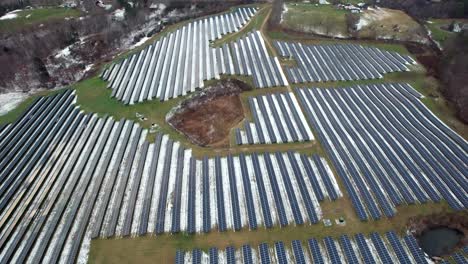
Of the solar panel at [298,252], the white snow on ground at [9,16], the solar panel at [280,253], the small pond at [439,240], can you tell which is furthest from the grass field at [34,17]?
A: the small pond at [439,240]

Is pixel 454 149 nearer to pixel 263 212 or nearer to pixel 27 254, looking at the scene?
pixel 263 212

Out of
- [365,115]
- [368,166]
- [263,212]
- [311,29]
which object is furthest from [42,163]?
[311,29]

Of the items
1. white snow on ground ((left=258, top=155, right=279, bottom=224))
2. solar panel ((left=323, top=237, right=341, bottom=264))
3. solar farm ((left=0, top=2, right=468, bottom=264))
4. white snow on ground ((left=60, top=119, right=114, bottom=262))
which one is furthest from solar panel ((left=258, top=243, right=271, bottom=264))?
white snow on ground ((left=60, top=119, right=114, bottom=262))

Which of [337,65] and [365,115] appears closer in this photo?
[365,115]

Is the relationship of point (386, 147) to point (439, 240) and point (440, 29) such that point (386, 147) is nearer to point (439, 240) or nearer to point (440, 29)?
point (439, 240)

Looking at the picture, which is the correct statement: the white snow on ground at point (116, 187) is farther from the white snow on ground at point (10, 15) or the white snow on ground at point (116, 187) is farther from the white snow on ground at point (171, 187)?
the white snow on ground at point (10, 15)
